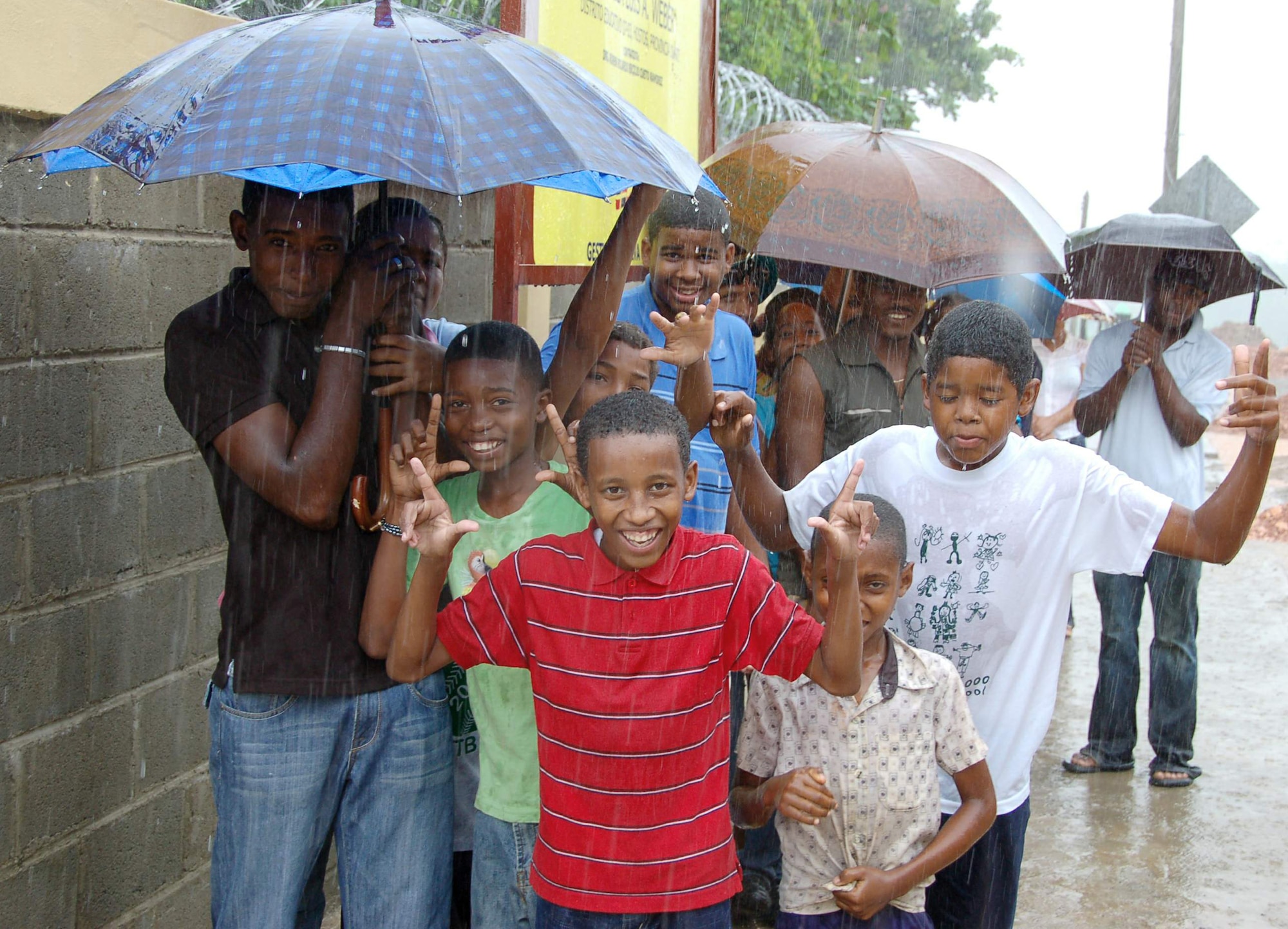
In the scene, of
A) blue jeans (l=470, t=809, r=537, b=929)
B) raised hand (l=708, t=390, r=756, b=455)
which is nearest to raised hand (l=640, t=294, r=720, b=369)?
raised hand (l=708, t=390, r=756, b=455)

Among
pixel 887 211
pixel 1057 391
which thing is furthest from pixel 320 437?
pixel 1057 391

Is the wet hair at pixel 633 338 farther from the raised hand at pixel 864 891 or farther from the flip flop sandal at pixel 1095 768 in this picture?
the flip flop sandal at pixel 1095 768

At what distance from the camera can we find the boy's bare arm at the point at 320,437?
2.57 m

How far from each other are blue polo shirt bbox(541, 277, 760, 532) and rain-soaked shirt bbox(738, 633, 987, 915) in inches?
40.0

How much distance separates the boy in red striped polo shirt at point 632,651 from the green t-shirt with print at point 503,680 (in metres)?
0.16

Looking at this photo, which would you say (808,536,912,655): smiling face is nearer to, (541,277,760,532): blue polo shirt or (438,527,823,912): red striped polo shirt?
(438,527,823,912): red striped polo shirt

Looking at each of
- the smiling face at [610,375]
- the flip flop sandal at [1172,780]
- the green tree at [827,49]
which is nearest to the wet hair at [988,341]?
the smiling face at [610,375]

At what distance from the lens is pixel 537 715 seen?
263cm

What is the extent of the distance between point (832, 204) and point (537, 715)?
2.35 metres

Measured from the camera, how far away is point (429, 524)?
2.49 metres

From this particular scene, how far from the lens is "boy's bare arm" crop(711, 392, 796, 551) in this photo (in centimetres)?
309

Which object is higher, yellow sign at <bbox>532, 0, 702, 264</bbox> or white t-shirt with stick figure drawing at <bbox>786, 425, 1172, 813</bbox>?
yellow sign at <bbox>532, 0, 702, 264</bbox>

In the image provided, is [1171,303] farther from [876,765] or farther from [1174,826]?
[876,765]

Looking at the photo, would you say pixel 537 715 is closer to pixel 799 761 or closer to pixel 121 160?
pixel 799 761
